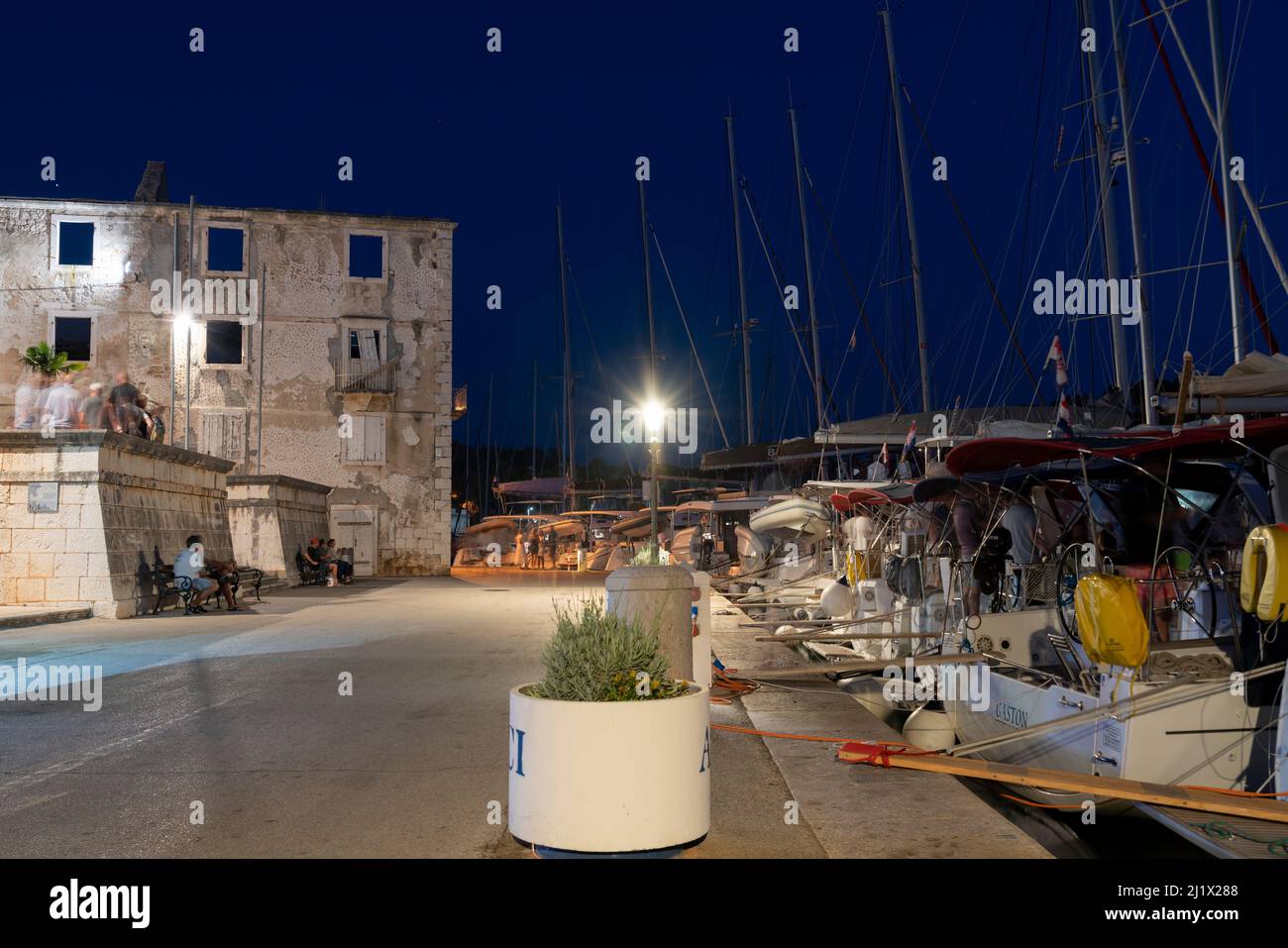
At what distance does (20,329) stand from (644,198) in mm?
25501

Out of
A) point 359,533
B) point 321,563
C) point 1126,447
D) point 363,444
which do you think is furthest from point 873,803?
point 363,444

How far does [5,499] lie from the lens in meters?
17.0

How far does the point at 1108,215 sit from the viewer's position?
18.6 meters

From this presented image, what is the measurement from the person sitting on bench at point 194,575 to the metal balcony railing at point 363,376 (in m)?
20.3

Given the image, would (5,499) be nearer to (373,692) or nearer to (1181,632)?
(373,692)

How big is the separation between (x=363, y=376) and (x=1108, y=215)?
27886 mm

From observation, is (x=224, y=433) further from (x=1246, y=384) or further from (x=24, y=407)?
(x=1246, y=384)

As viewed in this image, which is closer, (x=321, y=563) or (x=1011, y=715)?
(x=1011, y=715)

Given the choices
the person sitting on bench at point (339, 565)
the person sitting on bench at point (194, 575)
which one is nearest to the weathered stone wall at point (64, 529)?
the person sitting on bench at point (194, 575)

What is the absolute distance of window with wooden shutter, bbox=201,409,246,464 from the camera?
37.7 meters

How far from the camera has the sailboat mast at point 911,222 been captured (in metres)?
26.8

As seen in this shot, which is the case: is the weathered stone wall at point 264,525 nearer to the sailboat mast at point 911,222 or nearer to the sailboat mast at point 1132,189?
the sailboat mast at point 911,222

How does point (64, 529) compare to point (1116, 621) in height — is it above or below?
above
